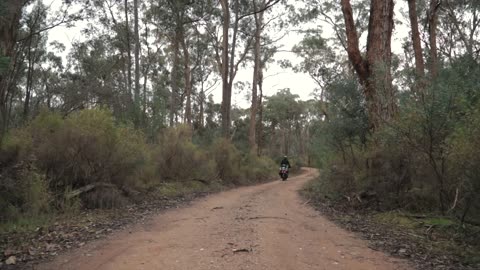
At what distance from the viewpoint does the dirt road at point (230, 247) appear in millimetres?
5934

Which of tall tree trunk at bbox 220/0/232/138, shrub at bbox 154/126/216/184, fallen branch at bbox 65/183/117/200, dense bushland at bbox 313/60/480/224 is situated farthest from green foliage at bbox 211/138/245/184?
fallen branch at bbox 65/183/117/200

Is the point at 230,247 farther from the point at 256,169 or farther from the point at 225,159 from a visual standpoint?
the point at 256,169

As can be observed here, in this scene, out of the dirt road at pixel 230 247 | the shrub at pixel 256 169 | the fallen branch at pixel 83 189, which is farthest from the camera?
the shrub at pixel 256 169

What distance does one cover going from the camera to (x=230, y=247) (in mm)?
6797

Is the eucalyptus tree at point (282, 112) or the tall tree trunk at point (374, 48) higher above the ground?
the eucalyptus tree at point (282, 112)

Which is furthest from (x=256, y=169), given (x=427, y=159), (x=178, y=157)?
(x=427, y=159)

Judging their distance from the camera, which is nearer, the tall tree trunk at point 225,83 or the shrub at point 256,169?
the tall tree trunk at point 225,83

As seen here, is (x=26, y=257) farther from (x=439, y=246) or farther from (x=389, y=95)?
(x=389, y=95)

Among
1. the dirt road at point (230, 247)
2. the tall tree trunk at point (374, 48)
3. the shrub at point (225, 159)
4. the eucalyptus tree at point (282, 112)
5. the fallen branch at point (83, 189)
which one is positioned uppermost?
the eucalyptus tree at point (282, 112)

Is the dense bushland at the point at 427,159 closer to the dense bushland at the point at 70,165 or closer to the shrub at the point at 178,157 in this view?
the dense bushland at the point at 70,165

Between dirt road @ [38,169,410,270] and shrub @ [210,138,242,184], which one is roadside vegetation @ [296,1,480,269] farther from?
shrub @ [210,138,242,184]

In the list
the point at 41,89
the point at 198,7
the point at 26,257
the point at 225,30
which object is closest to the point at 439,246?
the point at 26,257

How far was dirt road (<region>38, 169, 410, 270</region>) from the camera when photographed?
593 cm

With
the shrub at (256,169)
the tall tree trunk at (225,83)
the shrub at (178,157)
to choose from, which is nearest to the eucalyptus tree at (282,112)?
the shrub at (256,169)
